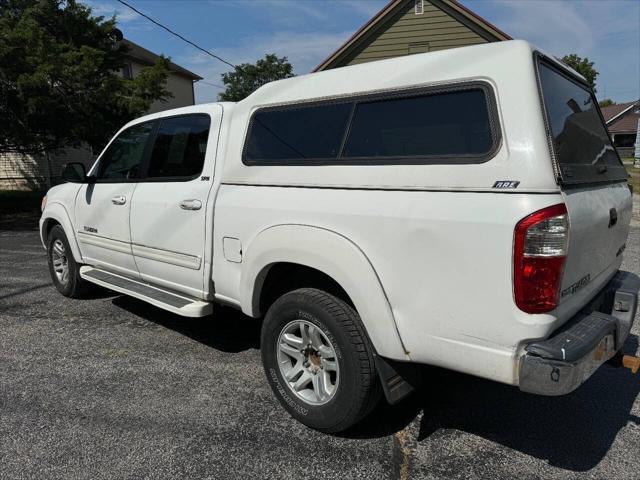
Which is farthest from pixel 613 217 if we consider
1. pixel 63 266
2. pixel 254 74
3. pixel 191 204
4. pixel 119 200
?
pixel 254 74

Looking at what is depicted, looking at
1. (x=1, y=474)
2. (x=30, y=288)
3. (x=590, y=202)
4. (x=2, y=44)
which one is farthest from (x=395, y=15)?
(x=1, y=474)

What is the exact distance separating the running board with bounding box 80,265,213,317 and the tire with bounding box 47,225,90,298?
346 mm

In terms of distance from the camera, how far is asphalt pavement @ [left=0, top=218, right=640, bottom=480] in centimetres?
261

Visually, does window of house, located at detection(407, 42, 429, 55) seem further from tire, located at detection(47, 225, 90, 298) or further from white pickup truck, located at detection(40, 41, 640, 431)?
white pickup truck, located at detection(40, 41, 640, 431)

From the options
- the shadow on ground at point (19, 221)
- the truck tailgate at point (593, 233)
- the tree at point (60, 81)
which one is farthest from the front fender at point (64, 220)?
the shadow on ground at point (19, 221)

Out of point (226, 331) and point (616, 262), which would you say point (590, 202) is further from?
point (226, 331)

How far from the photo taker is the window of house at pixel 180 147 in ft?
12.2

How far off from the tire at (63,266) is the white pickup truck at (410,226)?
2.20m

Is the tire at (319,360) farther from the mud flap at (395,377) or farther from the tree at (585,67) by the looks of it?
the tree at (585,67)

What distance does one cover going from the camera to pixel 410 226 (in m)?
2.36

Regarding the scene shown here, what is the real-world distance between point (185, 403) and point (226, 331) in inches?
53.8

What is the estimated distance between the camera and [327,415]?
9.18ft

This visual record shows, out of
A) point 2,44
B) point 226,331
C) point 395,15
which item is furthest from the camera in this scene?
point 395,15

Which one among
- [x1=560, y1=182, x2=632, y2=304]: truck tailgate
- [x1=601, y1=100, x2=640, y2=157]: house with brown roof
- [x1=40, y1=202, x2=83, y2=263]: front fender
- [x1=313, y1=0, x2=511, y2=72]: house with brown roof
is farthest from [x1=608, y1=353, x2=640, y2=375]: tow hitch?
[x1=601, y1=100, x2=640, y2=157]: house with brown roof
